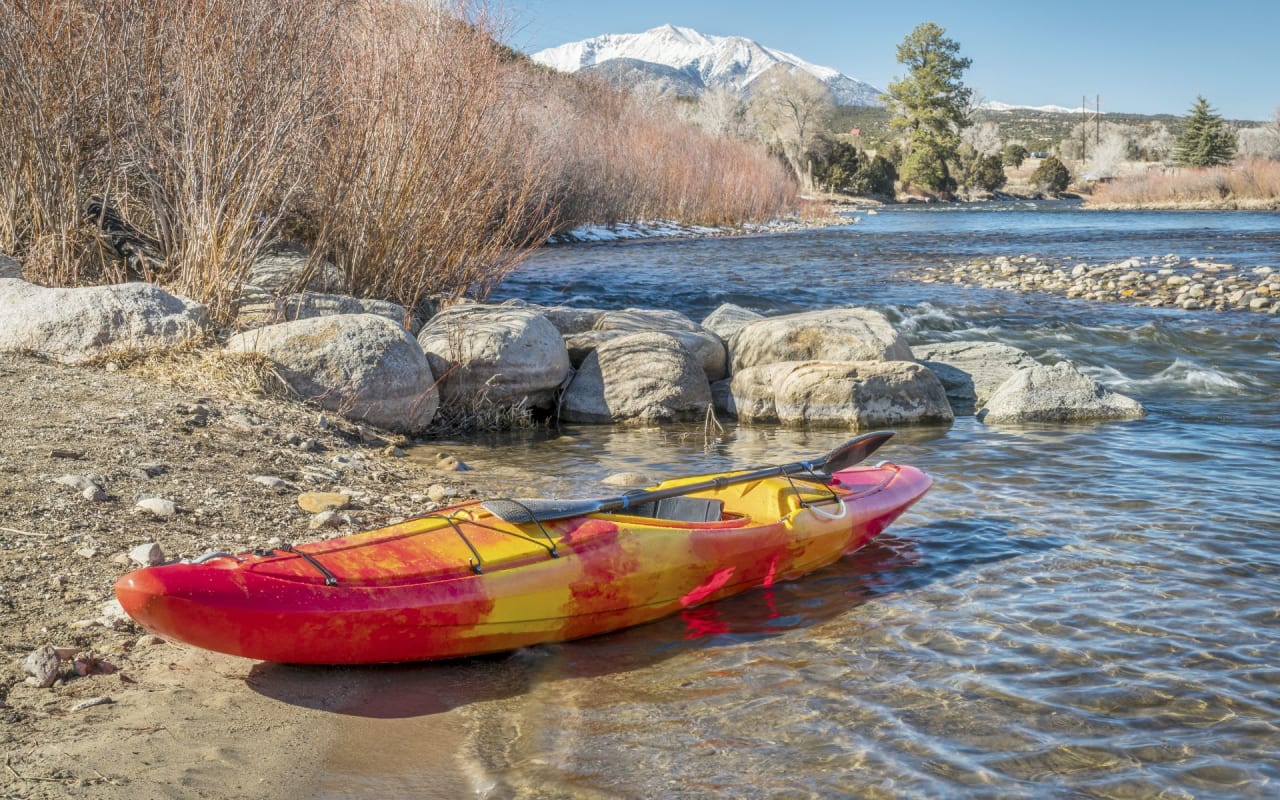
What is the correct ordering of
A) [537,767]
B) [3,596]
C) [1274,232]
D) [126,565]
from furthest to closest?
[1274,232] → [126,565] → [3,596] → [537,767]

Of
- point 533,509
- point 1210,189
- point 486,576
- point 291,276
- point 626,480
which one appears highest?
point 1210,189

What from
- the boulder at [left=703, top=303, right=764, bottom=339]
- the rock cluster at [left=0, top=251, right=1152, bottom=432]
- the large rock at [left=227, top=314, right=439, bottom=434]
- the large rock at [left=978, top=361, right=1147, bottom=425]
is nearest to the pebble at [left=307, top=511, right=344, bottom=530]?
the rock cluster at [left=0, top=251, right=1152, bottom=432]

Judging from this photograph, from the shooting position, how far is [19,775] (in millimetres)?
2359

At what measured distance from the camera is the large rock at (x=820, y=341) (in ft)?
26.1

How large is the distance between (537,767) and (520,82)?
7.44 metres

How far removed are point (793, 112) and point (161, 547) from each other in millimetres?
57666

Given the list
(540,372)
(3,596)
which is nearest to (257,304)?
(540,372)

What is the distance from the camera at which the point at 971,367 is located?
8.62 meters

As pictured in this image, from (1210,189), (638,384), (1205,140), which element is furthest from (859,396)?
(1205,140)

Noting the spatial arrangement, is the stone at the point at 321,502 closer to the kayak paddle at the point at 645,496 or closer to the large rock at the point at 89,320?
the kayak paddle at the point at 645,496

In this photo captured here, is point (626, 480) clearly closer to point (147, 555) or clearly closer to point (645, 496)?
point (645, 496)

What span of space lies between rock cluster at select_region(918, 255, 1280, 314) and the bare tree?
39.1 meters

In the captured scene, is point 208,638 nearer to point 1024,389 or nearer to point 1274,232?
point 1024,389

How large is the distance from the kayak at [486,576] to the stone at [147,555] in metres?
0.41
